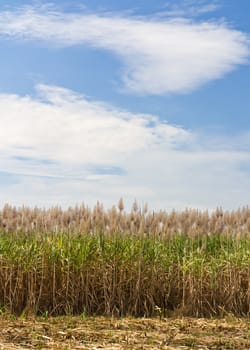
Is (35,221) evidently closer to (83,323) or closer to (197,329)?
(83,323)

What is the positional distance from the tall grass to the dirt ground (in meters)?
0.72

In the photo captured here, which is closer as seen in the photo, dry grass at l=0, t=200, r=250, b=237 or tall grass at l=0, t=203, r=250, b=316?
tall grass at l=0, t=203, r=250, b=316

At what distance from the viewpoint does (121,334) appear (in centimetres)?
611

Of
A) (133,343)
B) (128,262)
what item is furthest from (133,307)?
(133,343)

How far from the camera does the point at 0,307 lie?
8.03m

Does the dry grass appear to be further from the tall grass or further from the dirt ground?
the dirt ground

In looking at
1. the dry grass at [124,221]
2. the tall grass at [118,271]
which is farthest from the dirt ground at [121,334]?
the dry grass at [124,221]

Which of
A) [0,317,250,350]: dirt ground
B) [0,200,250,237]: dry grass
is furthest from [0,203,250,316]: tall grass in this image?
[0,317,250,350]: dirt ground

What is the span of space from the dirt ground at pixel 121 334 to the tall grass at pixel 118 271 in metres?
0.72

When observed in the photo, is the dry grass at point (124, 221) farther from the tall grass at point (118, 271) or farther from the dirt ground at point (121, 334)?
the dirt ground at point (121, 334)

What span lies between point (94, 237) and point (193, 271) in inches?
57.1

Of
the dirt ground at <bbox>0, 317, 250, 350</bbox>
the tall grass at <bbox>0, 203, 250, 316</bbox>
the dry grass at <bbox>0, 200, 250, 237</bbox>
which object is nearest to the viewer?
the dirt ground at <bbox>0, 317, 250, 350</bbox>

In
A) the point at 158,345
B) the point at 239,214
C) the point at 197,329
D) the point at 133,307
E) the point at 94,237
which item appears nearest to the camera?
the point at 158,345

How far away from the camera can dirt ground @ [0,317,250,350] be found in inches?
218
